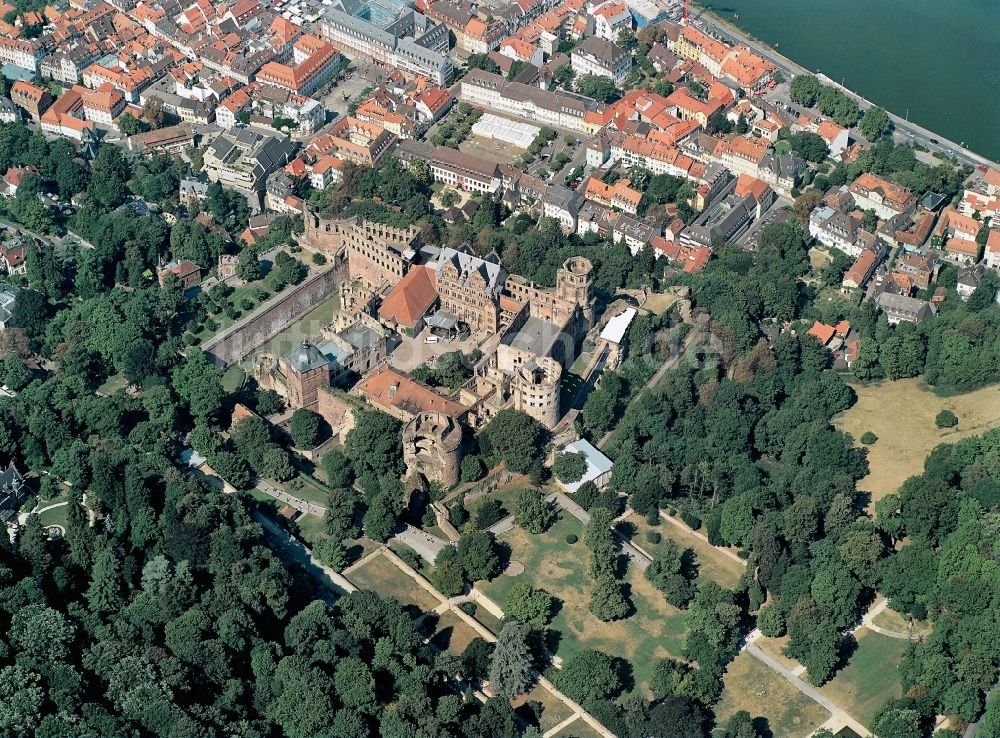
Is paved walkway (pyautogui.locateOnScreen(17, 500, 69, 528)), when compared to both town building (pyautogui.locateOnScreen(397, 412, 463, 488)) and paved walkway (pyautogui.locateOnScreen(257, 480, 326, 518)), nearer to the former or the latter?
paved walkway (pyautogui.locateOnScreen(257, 480, 326, 518))

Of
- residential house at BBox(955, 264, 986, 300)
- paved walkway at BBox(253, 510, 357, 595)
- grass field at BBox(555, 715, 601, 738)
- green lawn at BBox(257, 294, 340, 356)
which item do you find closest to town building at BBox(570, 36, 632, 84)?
residential house at BBox(955, 264, 986, 300)

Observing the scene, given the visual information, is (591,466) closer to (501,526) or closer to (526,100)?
(501,526)

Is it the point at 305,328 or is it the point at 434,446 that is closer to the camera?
the point at 434,446

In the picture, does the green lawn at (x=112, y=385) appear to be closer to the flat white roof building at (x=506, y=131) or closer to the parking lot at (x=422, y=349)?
the parking lot at (x=422, y=349)

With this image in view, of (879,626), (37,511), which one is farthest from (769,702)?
(37,511)

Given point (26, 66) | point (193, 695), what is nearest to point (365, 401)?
point (193, 695)
